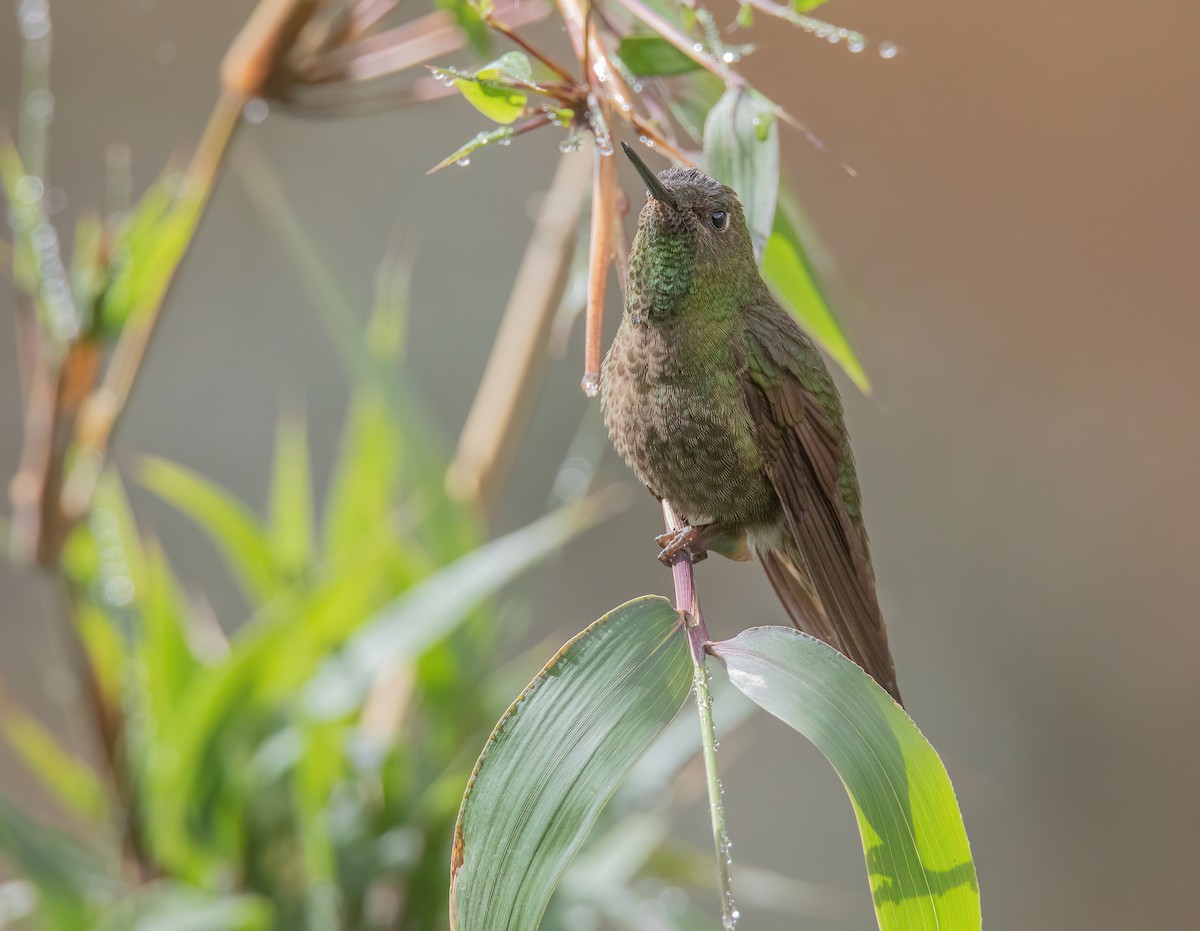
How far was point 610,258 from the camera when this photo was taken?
1.42ft

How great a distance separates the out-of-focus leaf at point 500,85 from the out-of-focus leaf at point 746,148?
0.28 ft

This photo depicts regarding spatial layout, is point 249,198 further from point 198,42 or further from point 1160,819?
point 1160,819

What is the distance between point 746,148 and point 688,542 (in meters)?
0.17

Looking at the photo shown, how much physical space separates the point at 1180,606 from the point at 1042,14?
3.63 ft

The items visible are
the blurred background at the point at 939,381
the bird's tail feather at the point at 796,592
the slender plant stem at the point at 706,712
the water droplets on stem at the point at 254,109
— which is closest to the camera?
the slender plant stem at the point at 706,712

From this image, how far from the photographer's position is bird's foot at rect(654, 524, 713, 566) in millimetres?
479

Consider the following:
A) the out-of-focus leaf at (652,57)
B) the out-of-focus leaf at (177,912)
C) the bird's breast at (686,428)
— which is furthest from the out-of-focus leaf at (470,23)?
the out-of-focus leaf at (177,912)

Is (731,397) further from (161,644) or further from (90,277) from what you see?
(161,644)

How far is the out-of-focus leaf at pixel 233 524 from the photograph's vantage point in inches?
39.1

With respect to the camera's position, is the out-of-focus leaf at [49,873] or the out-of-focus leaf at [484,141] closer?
the out-of-focus leaf at [484,141]

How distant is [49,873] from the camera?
904 mm

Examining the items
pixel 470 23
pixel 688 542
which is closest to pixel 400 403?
pixel 470 23

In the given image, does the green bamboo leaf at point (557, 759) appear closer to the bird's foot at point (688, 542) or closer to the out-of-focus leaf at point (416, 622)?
the bird's foot at point (688, 542)

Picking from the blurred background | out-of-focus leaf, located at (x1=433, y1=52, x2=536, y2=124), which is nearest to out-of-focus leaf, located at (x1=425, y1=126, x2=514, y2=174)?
out-of-focus leaf, located at (x1=433, y1=52, x2=536, y2=124)
